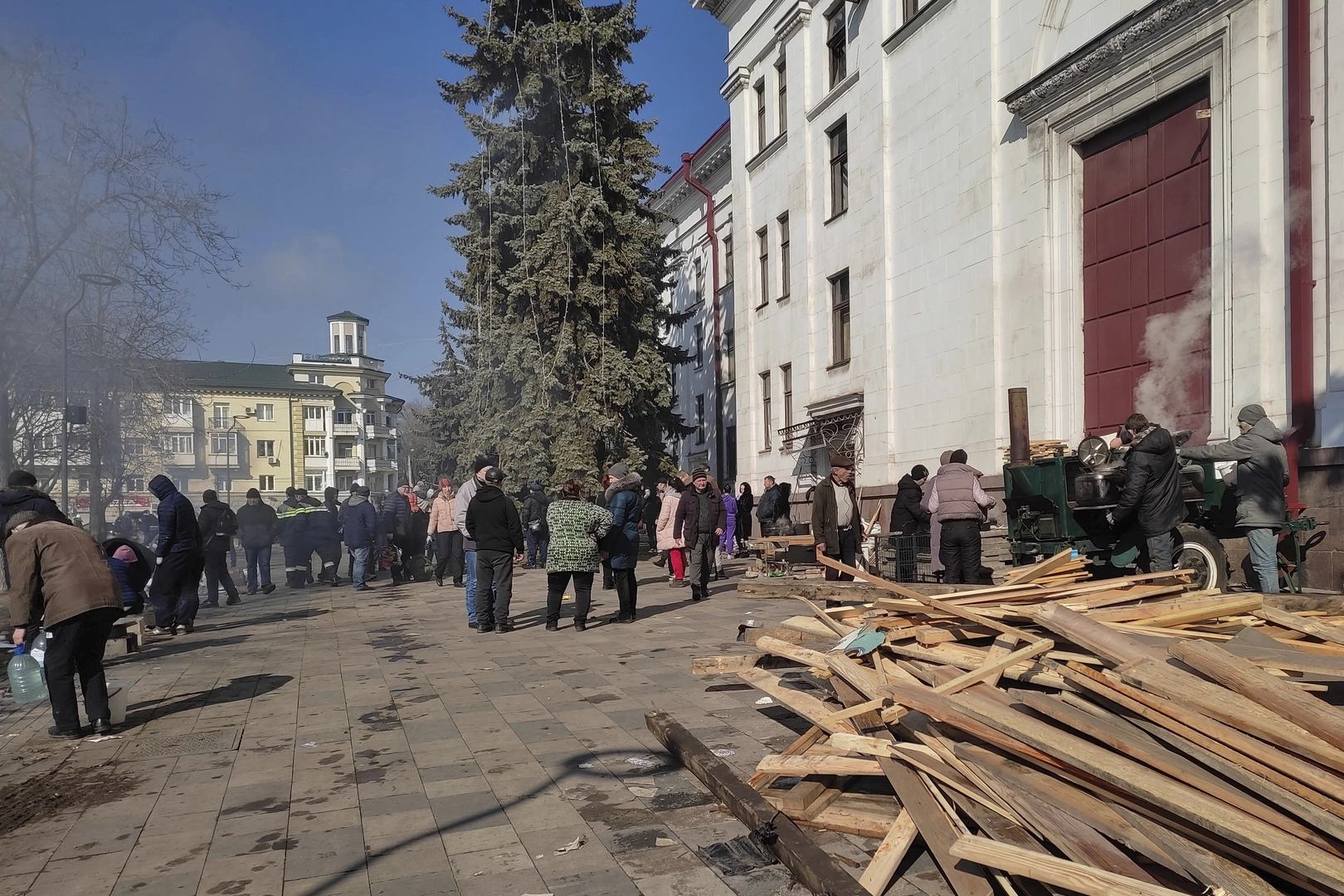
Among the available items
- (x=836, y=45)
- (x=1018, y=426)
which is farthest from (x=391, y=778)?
(x=836, y=45)

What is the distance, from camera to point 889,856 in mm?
3389

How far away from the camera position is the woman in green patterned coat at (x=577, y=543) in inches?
399

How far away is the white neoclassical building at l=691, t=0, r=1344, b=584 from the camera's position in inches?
389

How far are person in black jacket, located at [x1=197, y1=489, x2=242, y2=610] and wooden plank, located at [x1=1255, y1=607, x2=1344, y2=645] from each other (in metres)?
12.8

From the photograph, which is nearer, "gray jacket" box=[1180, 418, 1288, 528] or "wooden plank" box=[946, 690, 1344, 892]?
"wooden plank" box=[946, 690, 1344, 892]

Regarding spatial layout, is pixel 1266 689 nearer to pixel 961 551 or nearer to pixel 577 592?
pixel 961 551

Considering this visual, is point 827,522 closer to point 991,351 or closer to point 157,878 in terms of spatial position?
point 991,351

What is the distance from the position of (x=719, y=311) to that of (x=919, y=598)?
2684 centimetres

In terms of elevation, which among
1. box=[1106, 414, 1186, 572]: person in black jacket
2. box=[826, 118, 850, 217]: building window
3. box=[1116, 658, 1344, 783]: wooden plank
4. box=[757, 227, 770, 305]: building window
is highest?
box=[826, 118, 850, 217]: building window

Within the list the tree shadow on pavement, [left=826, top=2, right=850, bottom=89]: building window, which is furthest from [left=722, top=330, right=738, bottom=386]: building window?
the tree shadow on pavement

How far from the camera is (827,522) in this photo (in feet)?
39.1

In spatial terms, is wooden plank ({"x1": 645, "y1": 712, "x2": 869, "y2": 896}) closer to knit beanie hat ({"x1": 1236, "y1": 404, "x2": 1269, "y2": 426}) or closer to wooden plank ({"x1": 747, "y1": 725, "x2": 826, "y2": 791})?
wooden plank ({"x1": 747, "y1": 725, "x2": 826, "y2": 791})

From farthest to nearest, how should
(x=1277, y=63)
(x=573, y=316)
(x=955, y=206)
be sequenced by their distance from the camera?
(x=573, y=316) < (x=955, y=206) < (x=1277, y=63)

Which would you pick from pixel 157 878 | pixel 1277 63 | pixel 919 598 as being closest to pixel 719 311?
pixel 1277 63
